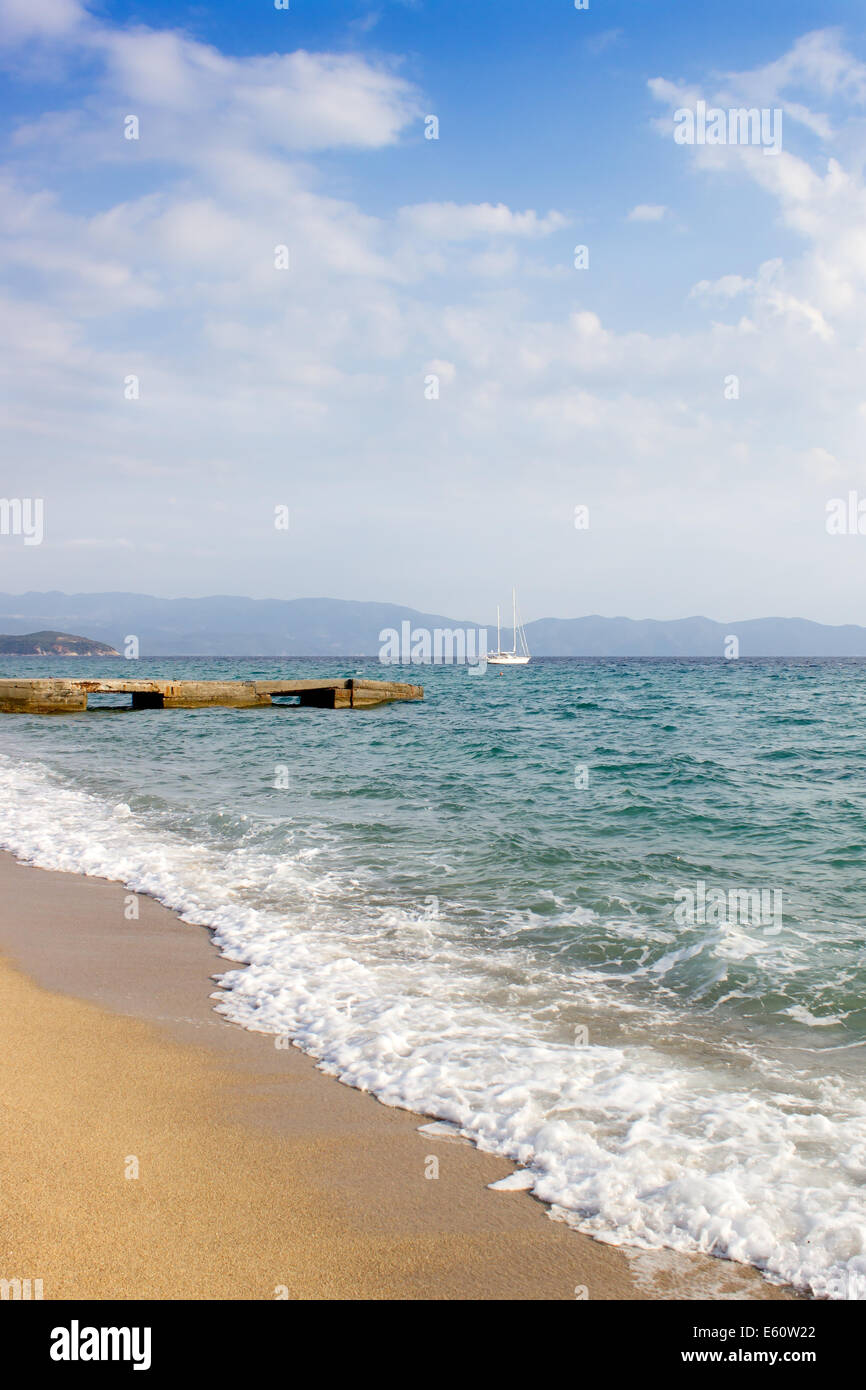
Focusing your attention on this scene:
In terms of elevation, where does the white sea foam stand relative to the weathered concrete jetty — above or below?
below

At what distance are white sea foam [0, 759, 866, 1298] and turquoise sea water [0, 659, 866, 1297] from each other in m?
0.01

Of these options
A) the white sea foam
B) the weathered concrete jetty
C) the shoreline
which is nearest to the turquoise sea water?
the white sea foam

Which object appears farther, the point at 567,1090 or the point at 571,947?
the point at 571,947

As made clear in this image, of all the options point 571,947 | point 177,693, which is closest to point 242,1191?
point 571,947

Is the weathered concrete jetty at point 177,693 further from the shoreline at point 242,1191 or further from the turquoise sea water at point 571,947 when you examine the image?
the shoreline at point 242,1191

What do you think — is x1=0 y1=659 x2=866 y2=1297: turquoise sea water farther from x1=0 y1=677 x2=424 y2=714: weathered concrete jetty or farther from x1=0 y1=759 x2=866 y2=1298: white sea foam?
x1=0 y1=677 x2=424 y2=714: weathered concrete jetty

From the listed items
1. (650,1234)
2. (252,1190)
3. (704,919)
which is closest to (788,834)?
(704,919)

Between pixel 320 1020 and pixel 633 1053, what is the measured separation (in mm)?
1927

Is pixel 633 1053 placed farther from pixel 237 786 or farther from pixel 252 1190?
pixel 237 786

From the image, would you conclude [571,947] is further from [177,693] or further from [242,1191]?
[177,693]

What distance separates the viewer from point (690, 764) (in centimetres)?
1705

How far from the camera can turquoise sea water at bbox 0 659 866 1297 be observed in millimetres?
3623

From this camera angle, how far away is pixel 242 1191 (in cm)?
329

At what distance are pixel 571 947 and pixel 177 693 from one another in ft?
81.6
